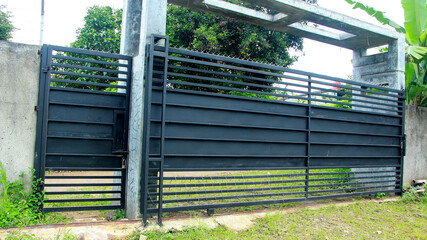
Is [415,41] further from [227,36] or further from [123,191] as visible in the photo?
[123,191]

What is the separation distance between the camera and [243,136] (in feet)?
14.6

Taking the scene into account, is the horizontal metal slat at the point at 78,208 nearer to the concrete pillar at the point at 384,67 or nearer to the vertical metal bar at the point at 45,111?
the vertical metal bar at the point at 45,111

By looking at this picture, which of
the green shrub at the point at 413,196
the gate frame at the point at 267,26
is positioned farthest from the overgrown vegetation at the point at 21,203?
the green shrub at the point at 413,196

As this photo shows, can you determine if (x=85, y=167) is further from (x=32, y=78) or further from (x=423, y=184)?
(x=423, y=184)

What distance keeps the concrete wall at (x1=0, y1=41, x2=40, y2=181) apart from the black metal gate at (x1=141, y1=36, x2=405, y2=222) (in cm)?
132

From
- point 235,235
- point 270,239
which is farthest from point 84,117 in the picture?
point 270,239

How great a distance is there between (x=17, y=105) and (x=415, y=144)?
7538 mm

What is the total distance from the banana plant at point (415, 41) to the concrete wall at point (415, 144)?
60 cm

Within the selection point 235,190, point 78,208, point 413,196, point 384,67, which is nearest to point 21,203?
point 78,208

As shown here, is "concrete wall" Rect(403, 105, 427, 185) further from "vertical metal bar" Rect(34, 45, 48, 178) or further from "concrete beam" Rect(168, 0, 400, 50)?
"vertical metal bar" Rect(34, 45, 48, 178)

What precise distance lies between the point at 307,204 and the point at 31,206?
3933 millimetres

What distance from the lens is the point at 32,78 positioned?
361cm

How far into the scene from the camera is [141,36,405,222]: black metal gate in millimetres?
3814

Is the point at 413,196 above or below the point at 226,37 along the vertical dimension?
below
